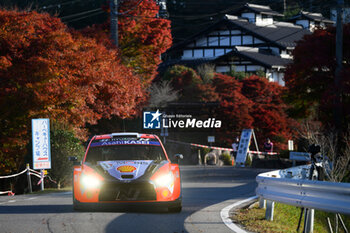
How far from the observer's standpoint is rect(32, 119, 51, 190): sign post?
21.1m

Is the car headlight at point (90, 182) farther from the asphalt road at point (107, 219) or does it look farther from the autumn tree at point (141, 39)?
the autumn tree at point (141, 39)

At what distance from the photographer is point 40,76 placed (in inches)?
874

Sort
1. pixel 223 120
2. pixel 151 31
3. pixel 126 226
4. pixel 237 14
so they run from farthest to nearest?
pixel 237 14
pixel 223 120
pixel 151 31
pixel 126 226

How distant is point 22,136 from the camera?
24.2m

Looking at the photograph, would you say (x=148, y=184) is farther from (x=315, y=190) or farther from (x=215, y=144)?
(x=215, y=144)

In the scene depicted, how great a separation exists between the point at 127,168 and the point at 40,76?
38.3 feet

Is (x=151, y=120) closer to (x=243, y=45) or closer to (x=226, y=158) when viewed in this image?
(x=226, y=158)

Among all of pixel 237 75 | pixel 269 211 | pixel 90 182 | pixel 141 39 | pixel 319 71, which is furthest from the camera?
pixel 237 75

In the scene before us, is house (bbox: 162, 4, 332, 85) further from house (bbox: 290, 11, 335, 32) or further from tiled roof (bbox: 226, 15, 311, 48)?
house (bbox: 290, 11, 335, 32)

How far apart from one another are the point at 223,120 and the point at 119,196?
32470 mm

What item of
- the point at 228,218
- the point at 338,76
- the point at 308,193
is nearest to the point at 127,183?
the point at 228,218

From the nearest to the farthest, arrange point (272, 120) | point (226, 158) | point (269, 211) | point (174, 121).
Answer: point (269, 211) < point (226, 158) < point (272, 120) < point (174, 121)

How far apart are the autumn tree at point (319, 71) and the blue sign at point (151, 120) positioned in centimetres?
1450

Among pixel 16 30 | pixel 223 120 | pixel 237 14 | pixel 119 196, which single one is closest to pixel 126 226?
pixel 119 196
